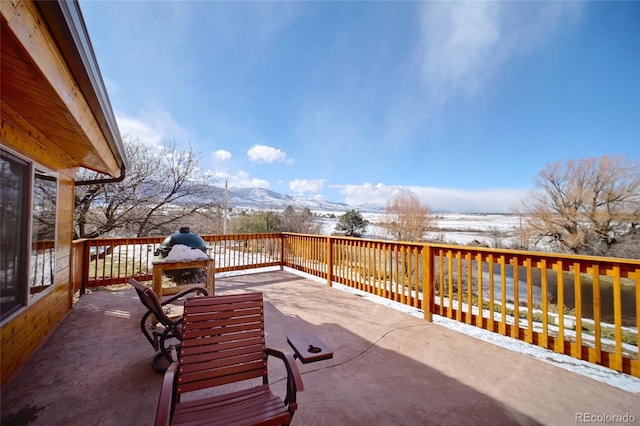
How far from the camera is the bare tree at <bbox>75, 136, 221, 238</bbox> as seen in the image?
7.82 meters

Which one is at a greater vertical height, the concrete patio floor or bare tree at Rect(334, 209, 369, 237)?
bare tree at Rect(334, 209, 369, 237)

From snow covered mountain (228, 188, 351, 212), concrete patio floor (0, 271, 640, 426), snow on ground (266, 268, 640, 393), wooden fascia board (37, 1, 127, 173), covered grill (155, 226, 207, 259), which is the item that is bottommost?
concrete patio floor (0, 271, 640, 426)

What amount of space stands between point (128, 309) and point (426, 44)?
10279mm

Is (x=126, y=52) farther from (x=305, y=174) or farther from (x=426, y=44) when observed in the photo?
(x=305, y=174)

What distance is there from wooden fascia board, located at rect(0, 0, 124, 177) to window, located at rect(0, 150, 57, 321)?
36.0 inches

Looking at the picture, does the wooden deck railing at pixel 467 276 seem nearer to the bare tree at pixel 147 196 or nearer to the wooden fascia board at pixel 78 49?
the bare tree at pixel 147 196

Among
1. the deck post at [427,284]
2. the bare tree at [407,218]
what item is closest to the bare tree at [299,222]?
the bare tree at [407,218]

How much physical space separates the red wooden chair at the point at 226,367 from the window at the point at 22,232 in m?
1.90

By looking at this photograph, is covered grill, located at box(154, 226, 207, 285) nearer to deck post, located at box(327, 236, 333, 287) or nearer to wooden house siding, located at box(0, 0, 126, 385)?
wooden house siding, located at box(0, 0, 126, 385)

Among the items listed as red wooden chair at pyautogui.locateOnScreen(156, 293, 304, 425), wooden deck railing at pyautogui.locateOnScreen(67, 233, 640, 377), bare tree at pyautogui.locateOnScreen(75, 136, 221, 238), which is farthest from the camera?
bare tree at pyautogui.locateOnScreen(75, 136, 221, 238)

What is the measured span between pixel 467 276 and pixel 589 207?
1561cm

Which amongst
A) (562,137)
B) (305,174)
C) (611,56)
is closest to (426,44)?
(611,56)

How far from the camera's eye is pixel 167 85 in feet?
29.3

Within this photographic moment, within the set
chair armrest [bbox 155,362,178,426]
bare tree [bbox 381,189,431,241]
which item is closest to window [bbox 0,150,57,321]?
Answer: chair armrest [bbox 155,362,178,426]
